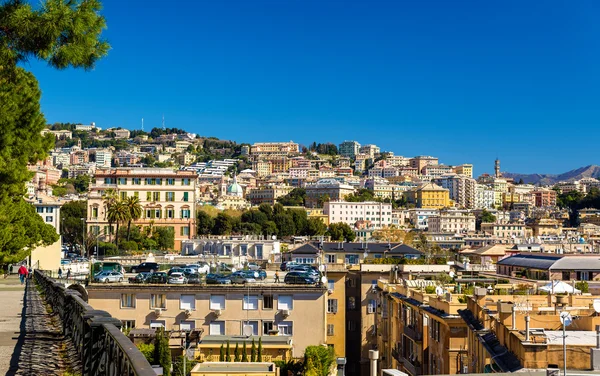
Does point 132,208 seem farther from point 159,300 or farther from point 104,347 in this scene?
point 104,347

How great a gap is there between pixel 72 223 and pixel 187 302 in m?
58.4

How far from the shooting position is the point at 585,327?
19.3m

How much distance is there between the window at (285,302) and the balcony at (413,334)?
7.18 meters

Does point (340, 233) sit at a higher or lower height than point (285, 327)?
higher

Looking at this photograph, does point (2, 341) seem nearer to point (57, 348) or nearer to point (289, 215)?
point (57, 348)

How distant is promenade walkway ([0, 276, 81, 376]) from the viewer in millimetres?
8984

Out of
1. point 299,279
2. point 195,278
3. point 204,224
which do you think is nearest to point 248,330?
point 299,279

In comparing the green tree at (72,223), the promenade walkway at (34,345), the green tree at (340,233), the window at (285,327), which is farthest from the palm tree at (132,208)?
the promenade walkway at (34,345)

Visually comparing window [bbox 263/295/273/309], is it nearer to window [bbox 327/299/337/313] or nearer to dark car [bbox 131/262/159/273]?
window [bbox 327/299/337/313]

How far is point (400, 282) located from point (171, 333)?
12.7 meters

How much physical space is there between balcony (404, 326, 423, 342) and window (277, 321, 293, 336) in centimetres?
717

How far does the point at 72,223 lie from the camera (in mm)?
91562

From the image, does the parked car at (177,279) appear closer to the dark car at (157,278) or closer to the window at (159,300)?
the dark car at (157,278)

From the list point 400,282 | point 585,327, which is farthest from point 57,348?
point 400,282
